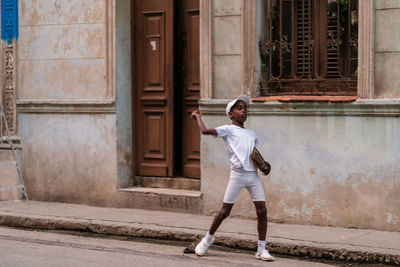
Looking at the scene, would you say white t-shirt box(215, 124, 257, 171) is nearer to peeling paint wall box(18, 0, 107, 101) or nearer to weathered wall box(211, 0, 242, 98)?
weathered wall box(211, 0, 242, 98)

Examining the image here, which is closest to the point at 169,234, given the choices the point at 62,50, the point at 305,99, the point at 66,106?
the point at 305,99

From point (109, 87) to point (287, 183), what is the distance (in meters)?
3.00

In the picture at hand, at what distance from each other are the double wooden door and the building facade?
0.05 ft

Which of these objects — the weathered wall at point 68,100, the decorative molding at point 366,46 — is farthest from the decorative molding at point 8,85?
the decorative molding at point 366,46

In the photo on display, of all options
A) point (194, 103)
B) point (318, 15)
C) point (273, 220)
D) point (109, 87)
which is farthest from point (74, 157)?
point (318, 15)

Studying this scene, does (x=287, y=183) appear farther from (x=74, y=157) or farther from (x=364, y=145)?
(x=74, y=157)

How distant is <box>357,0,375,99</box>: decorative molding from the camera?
8602 mm

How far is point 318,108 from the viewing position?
8.99 m

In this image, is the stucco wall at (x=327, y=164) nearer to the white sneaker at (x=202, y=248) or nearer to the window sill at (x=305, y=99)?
the window sill at (x=305, y=99)

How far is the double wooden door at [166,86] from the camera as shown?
35.0 ft

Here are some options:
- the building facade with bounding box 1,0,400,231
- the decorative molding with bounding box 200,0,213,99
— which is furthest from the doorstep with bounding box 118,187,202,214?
the decorative molding with bounding box 200,0,213,99

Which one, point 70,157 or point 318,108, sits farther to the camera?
point 70,157

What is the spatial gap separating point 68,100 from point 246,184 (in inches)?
180

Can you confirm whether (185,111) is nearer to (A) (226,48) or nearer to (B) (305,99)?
(A) (226,48)
